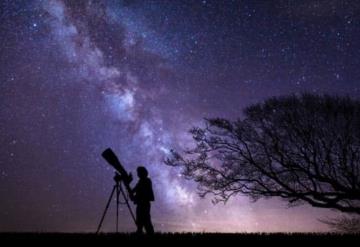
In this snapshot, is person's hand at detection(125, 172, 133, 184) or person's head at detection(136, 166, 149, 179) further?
person's hand at detection(125, 172, 133, 184)

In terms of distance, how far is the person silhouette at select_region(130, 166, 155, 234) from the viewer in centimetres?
1038

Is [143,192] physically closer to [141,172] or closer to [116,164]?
[141,172]

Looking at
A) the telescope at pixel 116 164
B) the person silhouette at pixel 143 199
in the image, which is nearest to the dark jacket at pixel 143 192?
the person silhouette at pixel 143 199

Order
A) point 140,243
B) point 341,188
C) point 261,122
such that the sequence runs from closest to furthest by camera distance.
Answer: point 140,243, point 341,188, point 261,122

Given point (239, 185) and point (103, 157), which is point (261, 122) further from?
point (103, 157)

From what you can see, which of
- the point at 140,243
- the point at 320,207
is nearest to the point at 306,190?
the point at 320,207

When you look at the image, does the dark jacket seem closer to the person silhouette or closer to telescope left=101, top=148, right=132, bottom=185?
the person silhouette

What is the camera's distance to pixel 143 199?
34.1ft

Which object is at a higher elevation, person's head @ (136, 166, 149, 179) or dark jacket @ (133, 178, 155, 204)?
person's head @ (136, 166, 149, 179)

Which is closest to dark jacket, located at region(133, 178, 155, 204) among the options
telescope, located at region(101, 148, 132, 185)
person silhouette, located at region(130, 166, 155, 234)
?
person silhouette, located at region(130, 166, 155, 234)

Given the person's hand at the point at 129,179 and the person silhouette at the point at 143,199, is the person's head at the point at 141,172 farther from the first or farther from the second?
the person's hand at the point at 129,179

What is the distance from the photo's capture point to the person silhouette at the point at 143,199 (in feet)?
34.1

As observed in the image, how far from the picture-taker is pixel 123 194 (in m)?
11.2

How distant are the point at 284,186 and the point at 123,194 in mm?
7628
